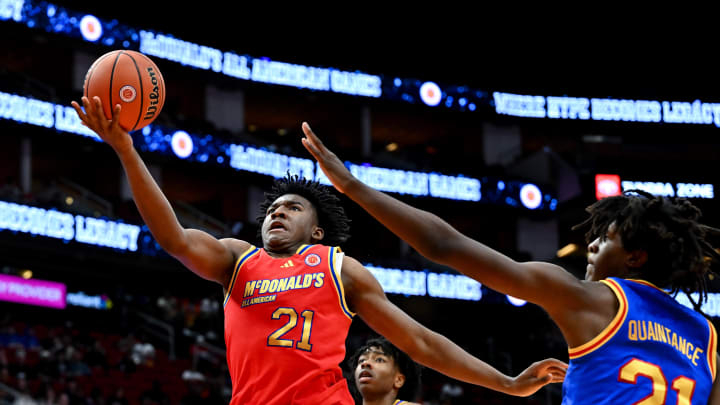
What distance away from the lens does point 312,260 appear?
498 centimetres

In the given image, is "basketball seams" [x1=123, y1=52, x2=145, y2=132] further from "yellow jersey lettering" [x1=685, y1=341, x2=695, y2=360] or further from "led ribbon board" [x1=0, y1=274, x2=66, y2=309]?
"led ribbon board" [x1=0, y1=274, x2=66, y2=309]

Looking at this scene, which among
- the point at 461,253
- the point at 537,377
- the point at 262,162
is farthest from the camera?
the point at 262,162

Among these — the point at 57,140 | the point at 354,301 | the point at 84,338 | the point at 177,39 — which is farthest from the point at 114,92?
the point at 177,39

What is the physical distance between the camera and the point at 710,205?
79.6 feet

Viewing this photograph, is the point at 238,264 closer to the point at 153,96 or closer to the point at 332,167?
the point at 153,96

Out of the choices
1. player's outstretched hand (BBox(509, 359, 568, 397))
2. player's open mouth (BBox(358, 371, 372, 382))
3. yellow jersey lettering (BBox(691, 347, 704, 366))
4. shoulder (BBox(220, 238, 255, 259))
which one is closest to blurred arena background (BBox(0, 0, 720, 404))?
player's open mouth (BBox(358, 371, 372, 382))

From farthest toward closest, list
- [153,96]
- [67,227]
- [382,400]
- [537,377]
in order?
[67,227] → [382,400] → [153,96] → [537,377]

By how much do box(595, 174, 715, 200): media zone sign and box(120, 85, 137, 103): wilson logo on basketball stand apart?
2083 cm

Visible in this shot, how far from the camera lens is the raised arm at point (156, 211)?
14.2 feet

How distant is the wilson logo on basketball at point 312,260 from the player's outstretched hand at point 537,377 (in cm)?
117

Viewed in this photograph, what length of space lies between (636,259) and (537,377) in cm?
133

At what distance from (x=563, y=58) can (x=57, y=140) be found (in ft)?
60.8

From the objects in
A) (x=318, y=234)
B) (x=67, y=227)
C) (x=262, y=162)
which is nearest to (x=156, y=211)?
(x=318, y=234)

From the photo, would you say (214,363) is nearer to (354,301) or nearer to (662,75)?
(354,301)
